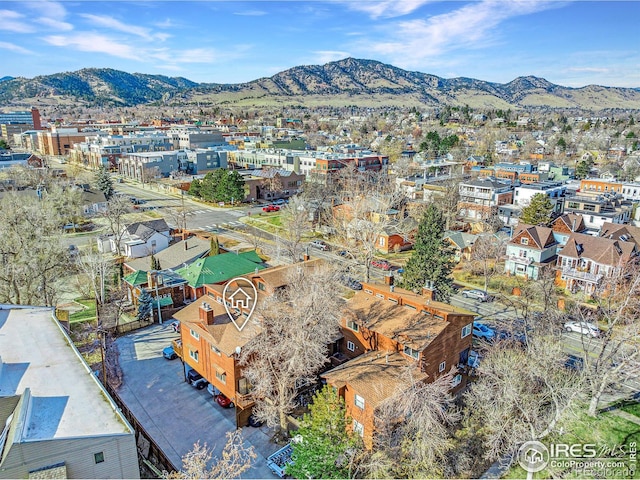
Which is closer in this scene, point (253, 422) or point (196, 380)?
point (253, 422)

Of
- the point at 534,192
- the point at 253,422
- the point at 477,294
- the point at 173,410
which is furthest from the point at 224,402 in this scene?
the point at 534,192

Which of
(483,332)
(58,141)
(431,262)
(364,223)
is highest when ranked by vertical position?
(58,141)

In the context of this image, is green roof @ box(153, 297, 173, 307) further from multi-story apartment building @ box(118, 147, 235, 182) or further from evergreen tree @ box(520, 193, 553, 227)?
multi-story apartment building @ box(118, 147, 235, 182)

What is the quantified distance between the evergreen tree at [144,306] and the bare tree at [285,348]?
1499cm

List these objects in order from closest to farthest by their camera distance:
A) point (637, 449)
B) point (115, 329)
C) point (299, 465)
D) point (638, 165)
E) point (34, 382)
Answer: point (299, 465), point (34, 382), point (637, 449), point (115, 329), point (638, 165)

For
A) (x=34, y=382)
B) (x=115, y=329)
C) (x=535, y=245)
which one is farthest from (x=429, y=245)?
(x=34, y=382)

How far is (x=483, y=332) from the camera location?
105 ft

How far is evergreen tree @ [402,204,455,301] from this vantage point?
35094 millimetres

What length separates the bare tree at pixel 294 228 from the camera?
A: 43.6 m

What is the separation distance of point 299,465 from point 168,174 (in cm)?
9034

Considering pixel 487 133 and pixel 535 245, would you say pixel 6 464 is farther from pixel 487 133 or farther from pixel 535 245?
pixel 487 133

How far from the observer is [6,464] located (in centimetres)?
1406

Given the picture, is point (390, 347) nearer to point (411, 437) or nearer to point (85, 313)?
point (411, 437)

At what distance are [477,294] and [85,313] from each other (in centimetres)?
3400
